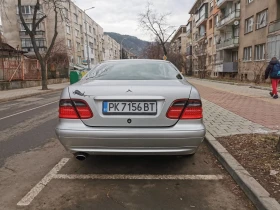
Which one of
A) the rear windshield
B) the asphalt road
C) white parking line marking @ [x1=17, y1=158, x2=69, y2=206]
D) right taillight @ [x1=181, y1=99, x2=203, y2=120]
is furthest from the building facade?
white parking line marking @ [x1=17, y1=158, x2=69, y2=206]

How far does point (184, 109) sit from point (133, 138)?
0.71 m

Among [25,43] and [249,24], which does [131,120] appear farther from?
A: [25,43]

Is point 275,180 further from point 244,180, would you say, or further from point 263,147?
point 263,147

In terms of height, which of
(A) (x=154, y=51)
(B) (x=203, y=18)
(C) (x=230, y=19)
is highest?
(B) (x=203, y=18)

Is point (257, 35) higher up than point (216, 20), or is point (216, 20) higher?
point (216, 20)

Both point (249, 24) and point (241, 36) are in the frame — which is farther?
point (241, 36)

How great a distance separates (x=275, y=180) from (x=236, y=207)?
69 centimetres

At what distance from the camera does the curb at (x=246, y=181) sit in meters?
2.52

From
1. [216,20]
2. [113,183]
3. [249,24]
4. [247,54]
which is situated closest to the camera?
[113,183]

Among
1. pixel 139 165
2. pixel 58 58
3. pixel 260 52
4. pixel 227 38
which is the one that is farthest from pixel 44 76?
pixel 227 38

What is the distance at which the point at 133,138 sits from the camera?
3.01 m

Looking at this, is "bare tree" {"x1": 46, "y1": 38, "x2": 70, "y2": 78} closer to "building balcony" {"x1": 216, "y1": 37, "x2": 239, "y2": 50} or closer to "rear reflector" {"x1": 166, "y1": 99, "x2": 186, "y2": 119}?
"building balcony" {"x1": 216, "y1": 37, "x2": 239, "y2": 50}

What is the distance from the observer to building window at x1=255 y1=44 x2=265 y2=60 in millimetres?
24375

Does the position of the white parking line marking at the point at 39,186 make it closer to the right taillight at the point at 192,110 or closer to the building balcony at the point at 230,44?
the right taillight at the point at 192,110
